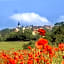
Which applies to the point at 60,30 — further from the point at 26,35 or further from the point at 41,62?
the point at 26,35

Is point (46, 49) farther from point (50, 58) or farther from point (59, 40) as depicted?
point (59, 40)

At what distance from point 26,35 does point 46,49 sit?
229ft

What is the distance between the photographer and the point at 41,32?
4094 mm

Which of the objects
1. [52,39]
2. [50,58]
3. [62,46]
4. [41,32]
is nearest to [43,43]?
[41,32]

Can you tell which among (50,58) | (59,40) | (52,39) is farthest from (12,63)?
(52,39)

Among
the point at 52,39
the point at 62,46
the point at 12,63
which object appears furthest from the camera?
the point at 52,39

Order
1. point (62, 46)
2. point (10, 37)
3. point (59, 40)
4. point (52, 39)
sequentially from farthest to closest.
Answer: point (10, 37) → point (52, 39) → point (59, 40) → point (62, 46)

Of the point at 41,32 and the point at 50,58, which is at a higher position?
the point at 41,32

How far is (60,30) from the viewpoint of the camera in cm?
2903

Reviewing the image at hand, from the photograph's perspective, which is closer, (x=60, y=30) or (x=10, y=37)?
(x=60, y=30)

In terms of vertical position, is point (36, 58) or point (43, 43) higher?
point (43, 43)

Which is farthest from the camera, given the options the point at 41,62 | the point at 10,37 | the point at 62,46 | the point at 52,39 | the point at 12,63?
the point at 10,37

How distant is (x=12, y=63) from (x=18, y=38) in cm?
6934

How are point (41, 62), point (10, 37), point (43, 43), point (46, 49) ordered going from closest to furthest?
point (43, 43) < point (46, 49) < point (41, 62) < point (10, 37)
